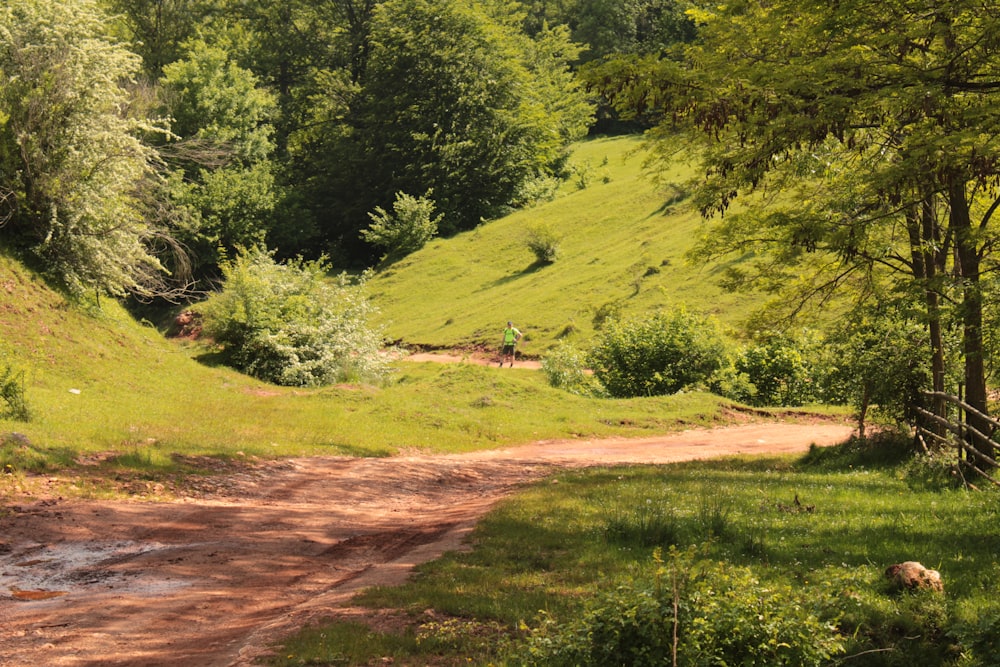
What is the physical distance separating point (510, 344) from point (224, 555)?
2444 centimetres

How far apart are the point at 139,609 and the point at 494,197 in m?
53.5

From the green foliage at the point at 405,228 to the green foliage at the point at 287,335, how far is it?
29.0 m

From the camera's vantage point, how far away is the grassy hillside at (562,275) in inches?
1463

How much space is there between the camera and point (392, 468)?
16422 mm

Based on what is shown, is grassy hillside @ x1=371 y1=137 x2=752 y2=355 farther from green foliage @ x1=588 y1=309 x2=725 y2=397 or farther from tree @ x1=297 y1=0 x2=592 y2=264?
tree @ x1=297 y1=0 x2=592 y2=264

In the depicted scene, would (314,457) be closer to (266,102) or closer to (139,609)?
(139,609)

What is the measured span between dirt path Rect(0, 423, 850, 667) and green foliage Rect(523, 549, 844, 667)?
2.26 m

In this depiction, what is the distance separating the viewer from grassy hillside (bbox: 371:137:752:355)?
1463 inches

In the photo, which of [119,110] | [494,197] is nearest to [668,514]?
[119,110]

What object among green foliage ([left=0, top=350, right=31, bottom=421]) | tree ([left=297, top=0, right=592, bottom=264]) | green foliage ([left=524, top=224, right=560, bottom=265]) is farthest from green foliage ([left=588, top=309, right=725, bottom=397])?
tree ([left=297, top=0, right=592, bottom=264])

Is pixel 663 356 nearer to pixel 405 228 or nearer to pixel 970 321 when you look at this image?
pixel 970 321

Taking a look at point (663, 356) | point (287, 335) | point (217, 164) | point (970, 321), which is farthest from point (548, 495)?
point (217, 164)

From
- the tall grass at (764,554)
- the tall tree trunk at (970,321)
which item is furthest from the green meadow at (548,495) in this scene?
the tall tree trunk at (970,321)

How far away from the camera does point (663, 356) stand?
2802cm
